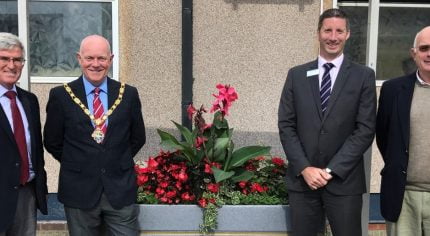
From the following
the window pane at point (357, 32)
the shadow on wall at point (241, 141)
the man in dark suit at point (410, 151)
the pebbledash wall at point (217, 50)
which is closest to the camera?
the man in dark suit at point (410, 151)

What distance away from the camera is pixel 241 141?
5.30m

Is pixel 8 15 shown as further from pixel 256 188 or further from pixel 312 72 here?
pixel 312 72

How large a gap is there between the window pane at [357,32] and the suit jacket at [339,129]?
289 centimetres

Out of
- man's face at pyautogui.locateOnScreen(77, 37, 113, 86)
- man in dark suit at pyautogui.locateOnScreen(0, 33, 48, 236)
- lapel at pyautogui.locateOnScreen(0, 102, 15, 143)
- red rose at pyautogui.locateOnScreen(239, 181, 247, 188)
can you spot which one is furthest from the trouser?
lapel at pyautogui.locateOnScreen(0, 102, 15, 143)

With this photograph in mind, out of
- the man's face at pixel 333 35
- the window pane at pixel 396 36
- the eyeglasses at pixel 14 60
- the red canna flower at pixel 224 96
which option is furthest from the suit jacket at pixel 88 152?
the window pane at pixel 396 36

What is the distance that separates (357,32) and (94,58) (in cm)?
375

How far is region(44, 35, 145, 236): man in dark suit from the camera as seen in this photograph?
9.14 ft

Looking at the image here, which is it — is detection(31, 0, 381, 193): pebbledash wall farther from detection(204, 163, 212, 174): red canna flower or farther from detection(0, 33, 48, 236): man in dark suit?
detection(0, 33, 48, 236): man in dark suit

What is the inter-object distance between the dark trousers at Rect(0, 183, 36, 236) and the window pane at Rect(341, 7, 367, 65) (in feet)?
13.3

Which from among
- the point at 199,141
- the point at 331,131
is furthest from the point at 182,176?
the point at 331,131

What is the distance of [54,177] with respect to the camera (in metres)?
5.36

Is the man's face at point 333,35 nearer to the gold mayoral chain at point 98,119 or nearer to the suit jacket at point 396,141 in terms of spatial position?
the suit jacket at point 396,141

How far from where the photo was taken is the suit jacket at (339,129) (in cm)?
284

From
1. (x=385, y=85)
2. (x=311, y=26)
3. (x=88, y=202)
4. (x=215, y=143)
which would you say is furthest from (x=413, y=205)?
(x=311, y=26)
